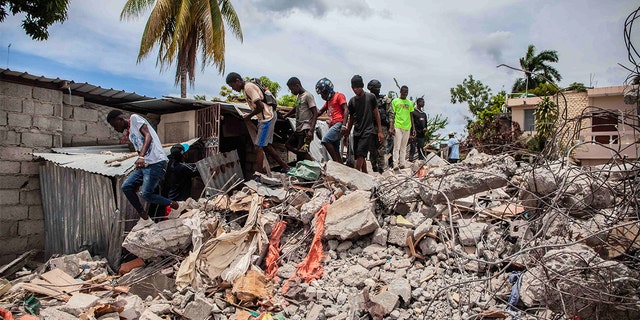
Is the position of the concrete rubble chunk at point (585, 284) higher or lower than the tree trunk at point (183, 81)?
lower

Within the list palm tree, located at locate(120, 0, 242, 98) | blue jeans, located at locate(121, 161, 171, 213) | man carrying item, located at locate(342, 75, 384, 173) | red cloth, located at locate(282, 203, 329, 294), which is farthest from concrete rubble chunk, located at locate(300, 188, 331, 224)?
palm tree, located at locate(120, 0, 242, 98)

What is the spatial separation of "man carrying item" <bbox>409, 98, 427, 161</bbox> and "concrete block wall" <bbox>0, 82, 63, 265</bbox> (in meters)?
6.98

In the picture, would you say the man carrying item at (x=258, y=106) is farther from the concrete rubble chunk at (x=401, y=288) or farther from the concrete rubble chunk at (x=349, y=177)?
the concrete rubble chunk at (x=401, y=288)

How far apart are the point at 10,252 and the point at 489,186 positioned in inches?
315

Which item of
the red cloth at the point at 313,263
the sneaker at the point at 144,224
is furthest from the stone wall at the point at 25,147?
the red cloth at the point at 313,263

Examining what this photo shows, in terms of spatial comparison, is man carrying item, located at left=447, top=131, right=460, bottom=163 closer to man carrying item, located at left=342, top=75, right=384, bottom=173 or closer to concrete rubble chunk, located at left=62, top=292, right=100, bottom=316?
man carrying item, located at left=342, top=75, right=384, bottom=173

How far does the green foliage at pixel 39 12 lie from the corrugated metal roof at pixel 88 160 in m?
3.41

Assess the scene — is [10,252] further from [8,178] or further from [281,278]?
[281,278]

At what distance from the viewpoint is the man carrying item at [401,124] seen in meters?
7.96

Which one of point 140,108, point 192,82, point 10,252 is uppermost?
point 192,82

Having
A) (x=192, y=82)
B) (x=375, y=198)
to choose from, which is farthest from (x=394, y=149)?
(x=192, y=82)

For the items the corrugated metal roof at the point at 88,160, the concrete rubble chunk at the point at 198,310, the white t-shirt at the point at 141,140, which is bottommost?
the concrete rubble chunk at the point at 198,310

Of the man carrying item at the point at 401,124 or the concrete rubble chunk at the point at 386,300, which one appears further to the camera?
the man carrying item at the point at 401,124

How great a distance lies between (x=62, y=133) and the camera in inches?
310
